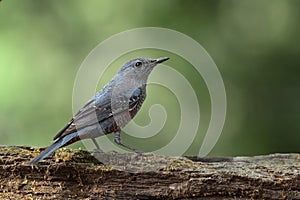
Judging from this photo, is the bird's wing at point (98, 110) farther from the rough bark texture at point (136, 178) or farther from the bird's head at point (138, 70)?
the rough bark texture at point (136, 178)

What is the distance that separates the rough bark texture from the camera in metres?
4.14

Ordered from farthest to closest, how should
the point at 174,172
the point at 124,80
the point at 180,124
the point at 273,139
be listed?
the point at 273,139 < the point at 180,124 < the point at 124,80 < the point at 174,172

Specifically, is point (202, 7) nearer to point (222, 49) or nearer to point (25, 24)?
point (222, 49)

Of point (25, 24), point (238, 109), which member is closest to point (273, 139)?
point (238, 109)

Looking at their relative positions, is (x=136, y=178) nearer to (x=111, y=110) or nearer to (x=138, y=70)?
(x=111, y=110)

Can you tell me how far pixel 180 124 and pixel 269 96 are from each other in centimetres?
131

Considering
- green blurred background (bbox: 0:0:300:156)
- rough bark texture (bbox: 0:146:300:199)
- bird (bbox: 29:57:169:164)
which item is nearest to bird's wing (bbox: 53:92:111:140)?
bird (bbox: 29:57:169:164)

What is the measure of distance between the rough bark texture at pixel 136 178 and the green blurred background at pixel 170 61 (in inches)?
84.9

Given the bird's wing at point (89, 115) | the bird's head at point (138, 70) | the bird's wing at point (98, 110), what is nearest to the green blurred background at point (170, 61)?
the bird's head at point (138, 70)

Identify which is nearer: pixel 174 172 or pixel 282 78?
pixel 174 172

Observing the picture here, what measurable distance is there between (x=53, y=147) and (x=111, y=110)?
21.5 inches

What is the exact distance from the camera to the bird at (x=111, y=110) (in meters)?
4.26

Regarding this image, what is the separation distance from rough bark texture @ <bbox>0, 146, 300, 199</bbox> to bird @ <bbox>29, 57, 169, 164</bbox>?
0.58ft

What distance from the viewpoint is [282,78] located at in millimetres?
7008
